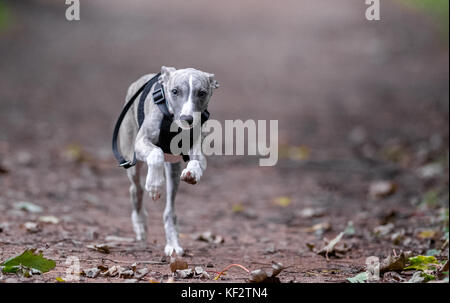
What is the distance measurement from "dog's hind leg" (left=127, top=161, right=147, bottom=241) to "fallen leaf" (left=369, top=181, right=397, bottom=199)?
3909mm

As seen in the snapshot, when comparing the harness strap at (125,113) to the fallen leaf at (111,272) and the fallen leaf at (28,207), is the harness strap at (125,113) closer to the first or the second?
the fallen leaf at (111,272)

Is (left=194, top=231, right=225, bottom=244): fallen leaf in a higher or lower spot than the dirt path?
lower

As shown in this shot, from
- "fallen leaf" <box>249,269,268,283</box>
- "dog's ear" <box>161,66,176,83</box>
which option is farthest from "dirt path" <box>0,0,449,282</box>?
"dog's ear" <box>161,66,176,83</box>

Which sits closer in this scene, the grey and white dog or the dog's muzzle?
the dog's muzzle

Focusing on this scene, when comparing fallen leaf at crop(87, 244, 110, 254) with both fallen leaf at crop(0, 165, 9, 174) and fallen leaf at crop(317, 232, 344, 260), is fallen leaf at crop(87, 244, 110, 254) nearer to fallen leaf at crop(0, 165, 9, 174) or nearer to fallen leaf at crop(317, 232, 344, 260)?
fallen leaf at crop(317, 232, 344, 260)

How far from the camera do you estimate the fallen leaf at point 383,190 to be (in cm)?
902

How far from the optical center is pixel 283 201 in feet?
30.5

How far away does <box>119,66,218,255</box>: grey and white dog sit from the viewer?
4.92 metres

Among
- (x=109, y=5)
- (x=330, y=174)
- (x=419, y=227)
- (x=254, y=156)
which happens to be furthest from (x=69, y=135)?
(x=109, y=5)

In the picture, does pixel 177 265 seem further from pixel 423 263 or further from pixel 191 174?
pixel 423 263

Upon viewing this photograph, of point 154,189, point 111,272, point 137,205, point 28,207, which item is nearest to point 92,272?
point 111,272

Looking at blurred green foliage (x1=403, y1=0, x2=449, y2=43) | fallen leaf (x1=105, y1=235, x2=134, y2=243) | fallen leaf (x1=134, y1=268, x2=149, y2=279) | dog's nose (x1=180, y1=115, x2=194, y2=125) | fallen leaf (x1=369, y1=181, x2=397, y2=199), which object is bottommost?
fallen leaf (x1=134, y1=268, x2=149, y2=279)

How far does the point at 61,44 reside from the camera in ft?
71.4

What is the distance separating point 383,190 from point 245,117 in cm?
643
